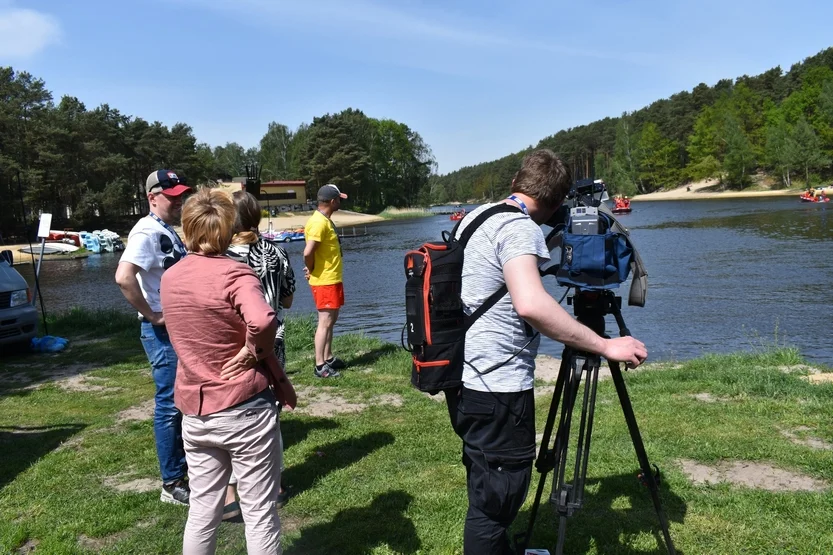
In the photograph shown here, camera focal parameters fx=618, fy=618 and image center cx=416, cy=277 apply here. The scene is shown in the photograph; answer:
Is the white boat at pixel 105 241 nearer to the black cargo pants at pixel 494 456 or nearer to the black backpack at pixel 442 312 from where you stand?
the black backpack at pixel 442 312

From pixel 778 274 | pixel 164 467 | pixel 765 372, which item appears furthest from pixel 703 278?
pixel 164 467

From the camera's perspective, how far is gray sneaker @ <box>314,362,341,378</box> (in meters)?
7.26

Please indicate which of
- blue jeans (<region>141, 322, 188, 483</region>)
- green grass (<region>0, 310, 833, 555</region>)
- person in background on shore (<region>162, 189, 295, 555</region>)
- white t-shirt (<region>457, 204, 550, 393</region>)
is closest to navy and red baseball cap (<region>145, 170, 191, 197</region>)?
blue jeans (<region>141, 322, 188, 483</region>)

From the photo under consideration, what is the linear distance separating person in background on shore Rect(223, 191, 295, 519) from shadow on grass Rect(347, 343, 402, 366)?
3.27 m

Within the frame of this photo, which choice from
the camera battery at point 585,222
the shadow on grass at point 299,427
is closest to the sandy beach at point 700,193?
the shadow on grass at point 299,427

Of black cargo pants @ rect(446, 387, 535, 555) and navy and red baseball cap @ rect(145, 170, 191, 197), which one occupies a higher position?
navy and red baseball cap @ rect(145, 170, 191, 197)

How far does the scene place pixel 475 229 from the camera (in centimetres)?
256

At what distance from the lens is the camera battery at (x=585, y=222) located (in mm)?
2668

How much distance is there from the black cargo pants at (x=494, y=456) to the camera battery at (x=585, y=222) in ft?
2.41

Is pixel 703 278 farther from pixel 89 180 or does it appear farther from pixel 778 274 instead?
pixel 89 180

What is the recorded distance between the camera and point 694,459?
437 cm

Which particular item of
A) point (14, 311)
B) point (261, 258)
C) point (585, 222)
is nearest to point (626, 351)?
point (585, 222)

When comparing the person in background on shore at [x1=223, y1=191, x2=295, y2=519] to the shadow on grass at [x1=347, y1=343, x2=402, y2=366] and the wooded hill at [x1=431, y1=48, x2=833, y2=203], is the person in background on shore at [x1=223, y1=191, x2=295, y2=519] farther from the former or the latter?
the wooded hill at [x1=431, y1=48, x2=833, y2=203]

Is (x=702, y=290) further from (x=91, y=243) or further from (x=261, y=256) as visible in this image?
(x=91, y=243)
